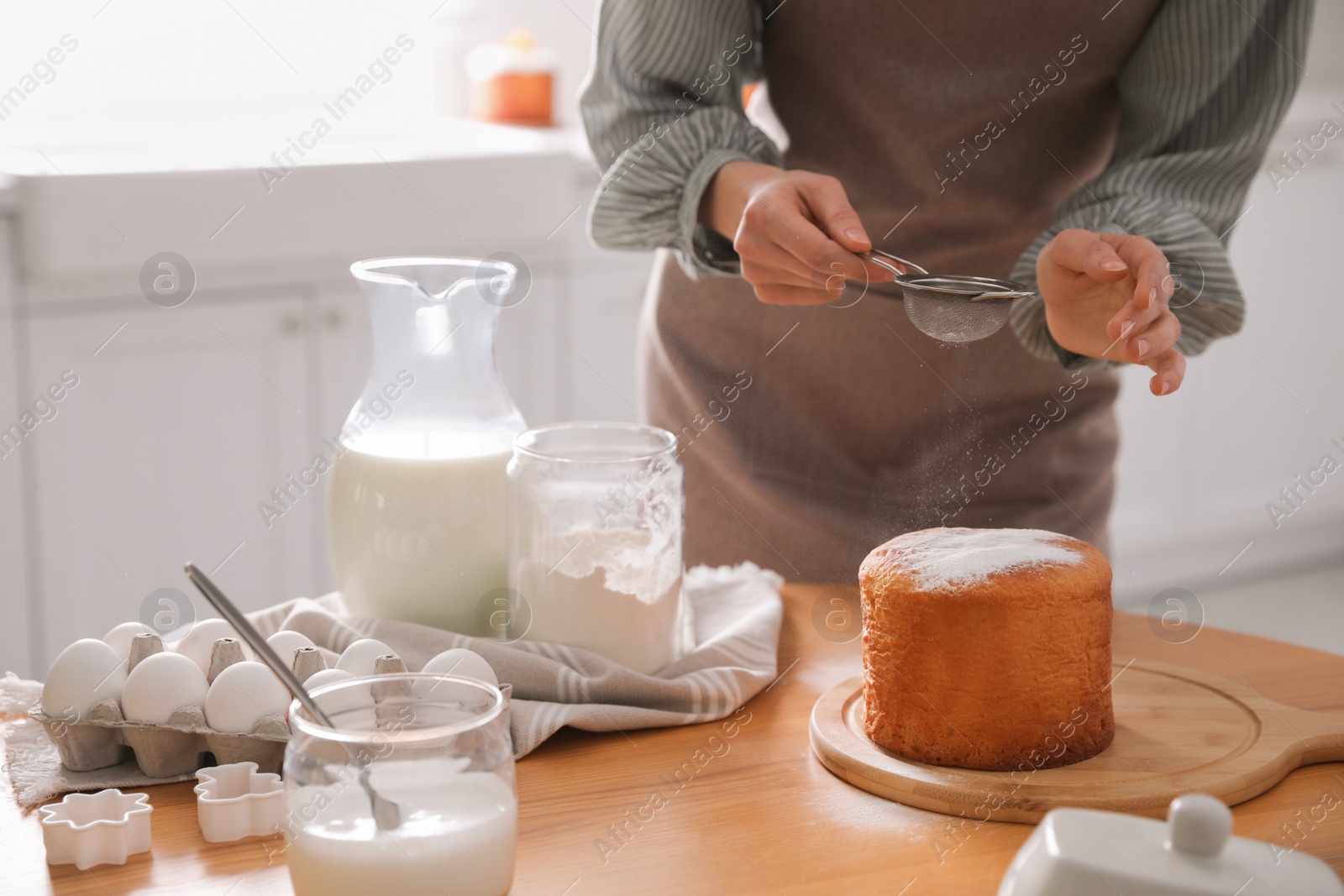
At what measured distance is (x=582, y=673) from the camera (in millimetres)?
963

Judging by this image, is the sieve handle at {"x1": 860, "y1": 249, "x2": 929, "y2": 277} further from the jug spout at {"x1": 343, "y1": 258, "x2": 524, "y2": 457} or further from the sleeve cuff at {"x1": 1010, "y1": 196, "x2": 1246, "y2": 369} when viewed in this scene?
the jug spout at {"x1": 343, "y1": 258, "x2": 524, "y2": 457}

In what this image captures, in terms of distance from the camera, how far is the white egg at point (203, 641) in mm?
900

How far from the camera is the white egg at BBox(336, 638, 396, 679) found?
868 millimetres

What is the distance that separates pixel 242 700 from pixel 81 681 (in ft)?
0.35

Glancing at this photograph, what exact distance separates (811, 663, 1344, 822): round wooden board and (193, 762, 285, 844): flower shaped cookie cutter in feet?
1.16

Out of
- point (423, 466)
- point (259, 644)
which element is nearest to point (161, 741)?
point (259, 644)

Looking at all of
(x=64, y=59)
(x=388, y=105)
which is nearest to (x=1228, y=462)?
(x=388, y=105)

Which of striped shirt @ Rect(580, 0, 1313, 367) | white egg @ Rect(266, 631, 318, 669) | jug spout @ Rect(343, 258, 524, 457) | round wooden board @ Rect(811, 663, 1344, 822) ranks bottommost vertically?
round wooden board @ Rect(811, 663, 1344, 822)

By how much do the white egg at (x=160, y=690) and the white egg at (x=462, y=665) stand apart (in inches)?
5.7

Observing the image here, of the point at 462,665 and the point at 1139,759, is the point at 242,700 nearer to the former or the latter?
the point at 462,665

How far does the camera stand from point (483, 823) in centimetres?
66

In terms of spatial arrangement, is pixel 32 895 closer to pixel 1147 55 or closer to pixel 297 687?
pixel 297 687

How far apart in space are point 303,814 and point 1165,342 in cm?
63

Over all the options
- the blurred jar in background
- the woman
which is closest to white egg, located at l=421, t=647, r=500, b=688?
the woman
